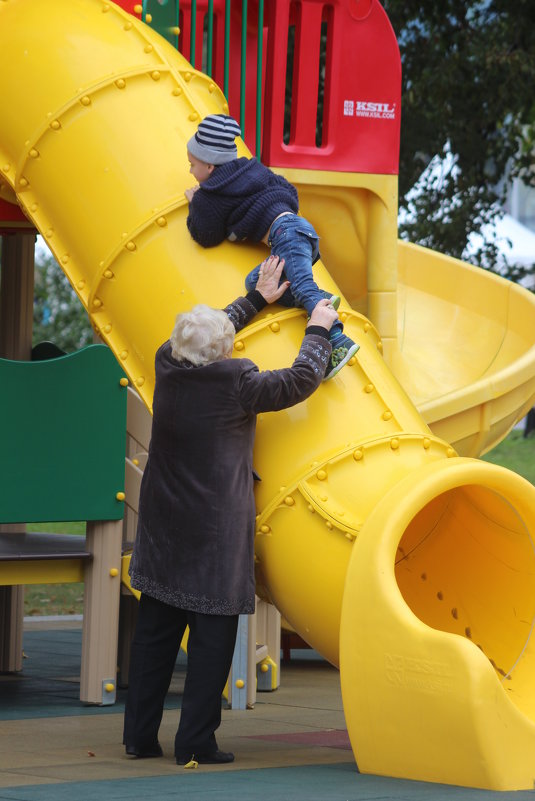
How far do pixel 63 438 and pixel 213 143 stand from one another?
84.0 inches

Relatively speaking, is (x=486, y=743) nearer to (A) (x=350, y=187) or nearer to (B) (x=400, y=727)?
(B) (x=400, y=727)

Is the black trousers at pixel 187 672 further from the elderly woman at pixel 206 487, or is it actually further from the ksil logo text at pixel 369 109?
the ksil logo text at pixel 369 109

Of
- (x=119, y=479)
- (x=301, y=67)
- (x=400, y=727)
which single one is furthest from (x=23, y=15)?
(x=400, y=727)

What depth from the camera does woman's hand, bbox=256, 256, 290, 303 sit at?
5.70 meters

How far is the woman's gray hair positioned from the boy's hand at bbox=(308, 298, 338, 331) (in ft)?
1.03

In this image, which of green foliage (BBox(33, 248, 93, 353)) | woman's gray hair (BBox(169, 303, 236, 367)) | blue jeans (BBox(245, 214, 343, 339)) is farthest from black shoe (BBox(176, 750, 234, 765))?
green foliage (BBox(33, 248, 93, 353))

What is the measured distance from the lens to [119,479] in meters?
7.49

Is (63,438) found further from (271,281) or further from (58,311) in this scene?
(58,311)

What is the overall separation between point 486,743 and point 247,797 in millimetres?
812

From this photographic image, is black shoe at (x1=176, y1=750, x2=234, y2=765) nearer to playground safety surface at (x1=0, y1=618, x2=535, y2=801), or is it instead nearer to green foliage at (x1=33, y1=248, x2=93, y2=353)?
playground safety surface at (x1=0, y1=618, x2=535, y2=801)

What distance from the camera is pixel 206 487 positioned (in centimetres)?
550

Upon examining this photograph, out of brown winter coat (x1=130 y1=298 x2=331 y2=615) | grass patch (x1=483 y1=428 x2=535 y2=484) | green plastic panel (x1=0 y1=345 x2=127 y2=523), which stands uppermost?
brown winter coat (x1=130 y1=298 x2=331 y2=615)

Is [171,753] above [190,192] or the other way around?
the other way around

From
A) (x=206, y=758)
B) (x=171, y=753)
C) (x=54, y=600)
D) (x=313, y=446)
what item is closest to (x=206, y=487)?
(x=313, y=446)
